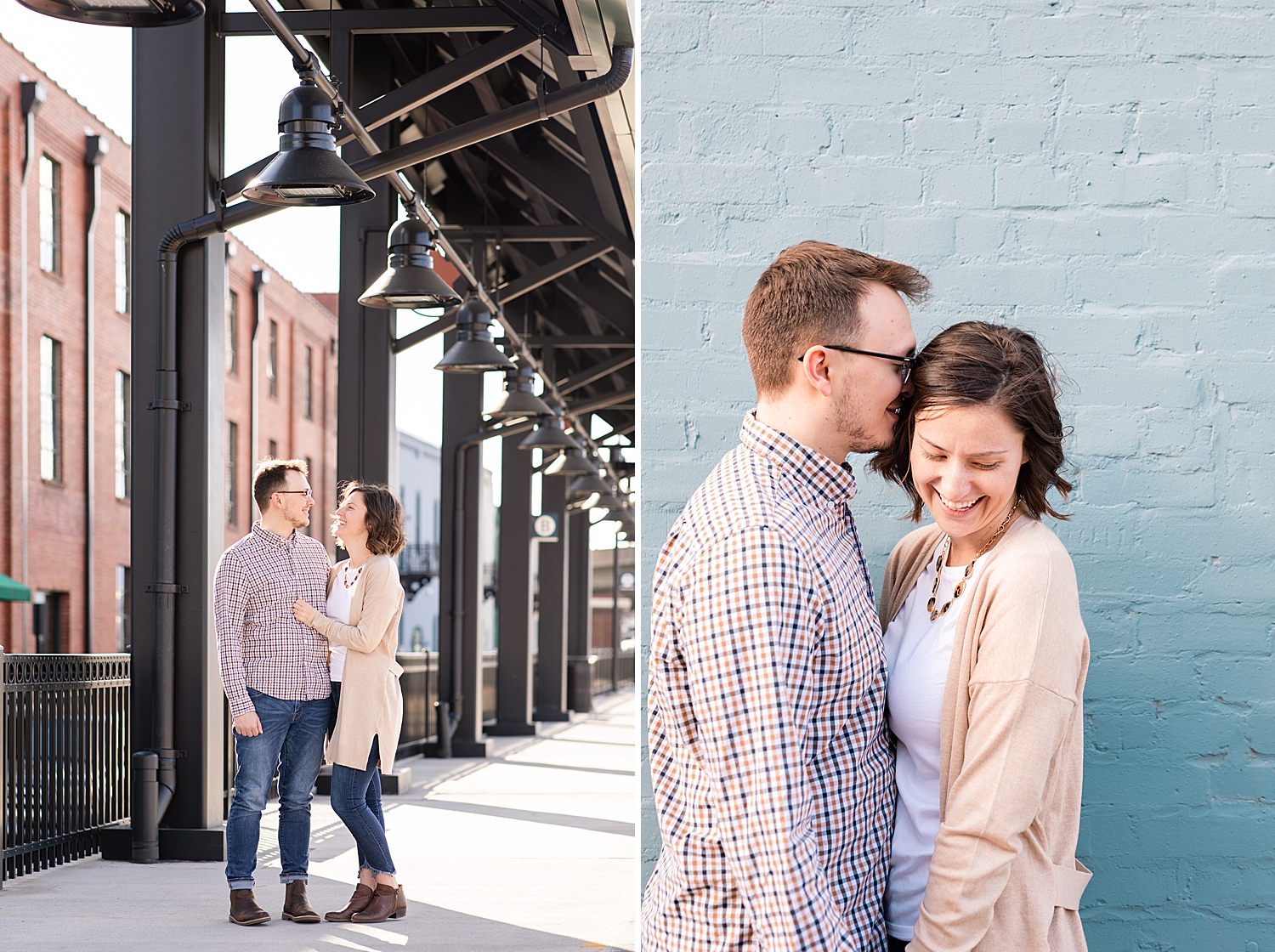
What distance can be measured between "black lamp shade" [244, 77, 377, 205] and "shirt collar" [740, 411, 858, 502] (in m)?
4.11

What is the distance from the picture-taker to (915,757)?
2.19 m

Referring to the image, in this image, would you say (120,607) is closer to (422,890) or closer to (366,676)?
(422,890)

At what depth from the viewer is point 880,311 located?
2.10m

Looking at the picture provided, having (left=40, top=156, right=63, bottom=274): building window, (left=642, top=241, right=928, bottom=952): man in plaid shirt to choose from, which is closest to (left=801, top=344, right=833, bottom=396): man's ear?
(left=642, top=241, right=928, bottom=952): man in plaid shirt

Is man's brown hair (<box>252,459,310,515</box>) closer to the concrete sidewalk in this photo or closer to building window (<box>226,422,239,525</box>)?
the concrete sidewalk

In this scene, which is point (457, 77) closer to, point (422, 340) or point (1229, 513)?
point (422, 340)

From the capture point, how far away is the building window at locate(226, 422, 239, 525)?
33372 mm

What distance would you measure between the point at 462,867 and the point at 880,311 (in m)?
6.90

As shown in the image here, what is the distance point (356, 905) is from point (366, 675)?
1.20m

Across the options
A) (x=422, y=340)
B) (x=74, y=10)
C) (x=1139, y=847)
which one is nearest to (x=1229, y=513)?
(x=1139, y=847)

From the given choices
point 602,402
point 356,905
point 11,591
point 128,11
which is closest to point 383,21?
point 128,11

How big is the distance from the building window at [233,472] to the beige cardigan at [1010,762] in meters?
32.7

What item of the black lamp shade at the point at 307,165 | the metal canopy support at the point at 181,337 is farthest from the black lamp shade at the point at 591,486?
the black lamp shade at the point at 307,165

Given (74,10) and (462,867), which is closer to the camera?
(74,10)
